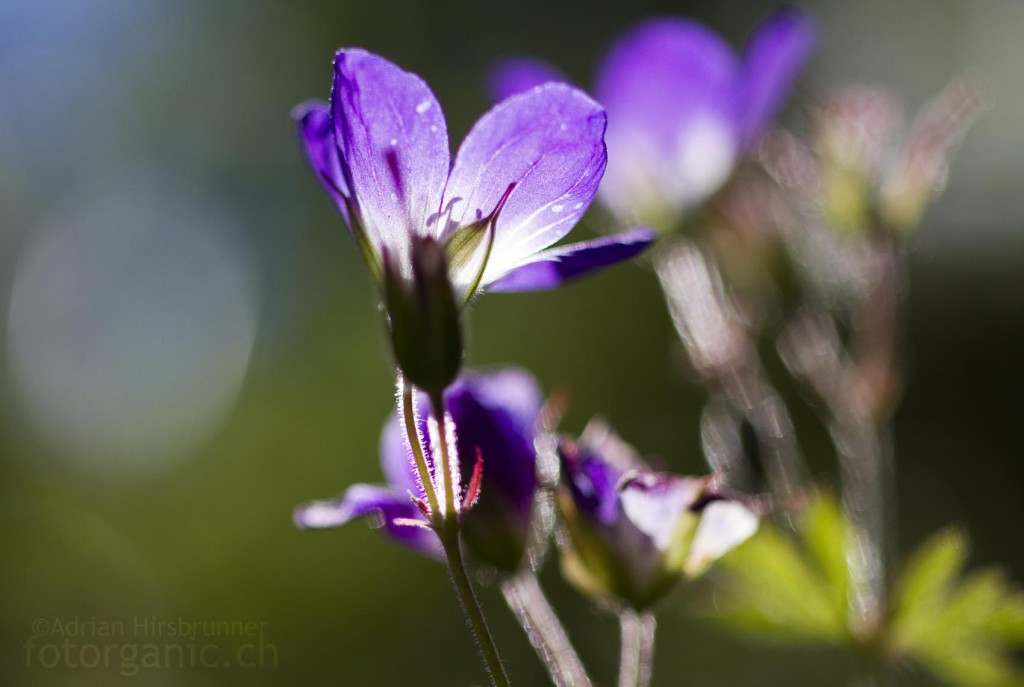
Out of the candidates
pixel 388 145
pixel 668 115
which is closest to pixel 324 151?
pixel 388 145

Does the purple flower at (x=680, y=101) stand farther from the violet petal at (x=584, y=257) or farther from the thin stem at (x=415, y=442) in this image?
the thin stem at (x=415, y=442)

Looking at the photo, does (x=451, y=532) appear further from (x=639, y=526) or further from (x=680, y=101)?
(x=680, y=101)

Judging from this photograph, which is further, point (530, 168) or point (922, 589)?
point (922, 589)

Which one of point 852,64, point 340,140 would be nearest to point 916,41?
point 852,64

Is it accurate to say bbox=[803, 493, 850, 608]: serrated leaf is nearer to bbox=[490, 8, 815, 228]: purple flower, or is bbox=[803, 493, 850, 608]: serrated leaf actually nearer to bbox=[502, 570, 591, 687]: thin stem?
bbox=[502, 570, 591, 687]: thin stem

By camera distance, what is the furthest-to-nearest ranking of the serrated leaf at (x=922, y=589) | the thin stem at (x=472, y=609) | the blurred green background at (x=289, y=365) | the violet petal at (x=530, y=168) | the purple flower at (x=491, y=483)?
the blurred green background at (x=289, y=365) < the serrated leaf at (x=922, y=589) < the purple flower at (x=491, y=483) < the violet petal at (x=530, y=168) < the thin stem at (x=472, y=609)

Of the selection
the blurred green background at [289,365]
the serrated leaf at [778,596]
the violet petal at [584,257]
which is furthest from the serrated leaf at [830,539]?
the blurred green background at [289,365]

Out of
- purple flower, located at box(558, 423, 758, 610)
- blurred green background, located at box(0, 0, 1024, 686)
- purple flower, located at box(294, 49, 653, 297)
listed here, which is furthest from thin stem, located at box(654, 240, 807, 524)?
blurred green background, located at box(0, 0, 1024, 686)
